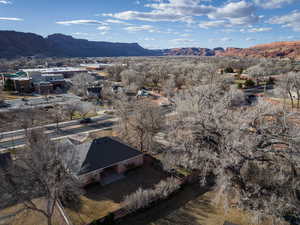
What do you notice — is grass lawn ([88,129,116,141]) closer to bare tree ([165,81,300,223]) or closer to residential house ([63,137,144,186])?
residential house ([63,137,144,186])

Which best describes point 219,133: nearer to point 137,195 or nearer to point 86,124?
point 137,195

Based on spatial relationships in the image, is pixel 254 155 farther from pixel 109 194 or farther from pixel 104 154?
pixel 104 154

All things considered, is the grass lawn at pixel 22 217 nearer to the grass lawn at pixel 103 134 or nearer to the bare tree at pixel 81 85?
the grass lawn at pixel 103 134

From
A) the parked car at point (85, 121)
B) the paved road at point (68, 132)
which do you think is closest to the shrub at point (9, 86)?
the parked car at point (85, 121)

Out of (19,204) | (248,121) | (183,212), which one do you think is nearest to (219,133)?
(248,121)

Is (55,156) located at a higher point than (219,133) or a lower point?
lower

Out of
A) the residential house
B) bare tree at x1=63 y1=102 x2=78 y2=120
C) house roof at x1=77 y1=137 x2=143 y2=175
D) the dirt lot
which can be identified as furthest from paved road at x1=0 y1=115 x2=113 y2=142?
the dirt lot

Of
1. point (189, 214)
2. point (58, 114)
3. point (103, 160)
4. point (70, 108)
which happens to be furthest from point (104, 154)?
point (70, 108)

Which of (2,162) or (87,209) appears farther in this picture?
(2,162)
